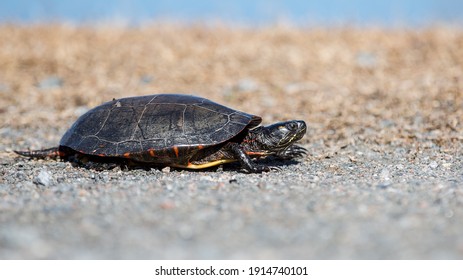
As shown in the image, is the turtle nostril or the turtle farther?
the turtle nostril

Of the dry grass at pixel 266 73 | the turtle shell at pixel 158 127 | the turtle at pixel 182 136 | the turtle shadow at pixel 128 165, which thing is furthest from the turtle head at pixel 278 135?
the dry grass at pixel 266 73

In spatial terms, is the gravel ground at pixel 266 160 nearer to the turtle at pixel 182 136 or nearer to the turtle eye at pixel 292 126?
the turtle at pixel 182 136

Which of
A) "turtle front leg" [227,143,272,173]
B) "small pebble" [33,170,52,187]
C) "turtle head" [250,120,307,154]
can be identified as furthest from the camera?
"turtle head" [250,120,307,154]

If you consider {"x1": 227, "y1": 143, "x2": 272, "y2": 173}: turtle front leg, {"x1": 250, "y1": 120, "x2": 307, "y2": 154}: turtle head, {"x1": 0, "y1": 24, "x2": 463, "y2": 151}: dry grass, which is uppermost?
{"x1": 0, "y1": 24, "x2": 463, "y2": 151}: dry grass

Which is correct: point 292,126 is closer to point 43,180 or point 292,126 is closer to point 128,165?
point 128,165

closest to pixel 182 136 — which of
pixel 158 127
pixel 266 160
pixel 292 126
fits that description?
pixel 158 127

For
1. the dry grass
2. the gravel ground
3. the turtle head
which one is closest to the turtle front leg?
the gravel ground

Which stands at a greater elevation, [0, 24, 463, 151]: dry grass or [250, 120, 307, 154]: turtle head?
[0, 24, 463, 151]: dry grass

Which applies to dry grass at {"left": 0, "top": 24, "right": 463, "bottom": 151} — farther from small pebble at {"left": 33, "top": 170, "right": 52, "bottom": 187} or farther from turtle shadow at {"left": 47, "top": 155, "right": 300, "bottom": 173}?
small pebble at {"left": 33, "top": 170, "right": 52, "bottom": 187}
